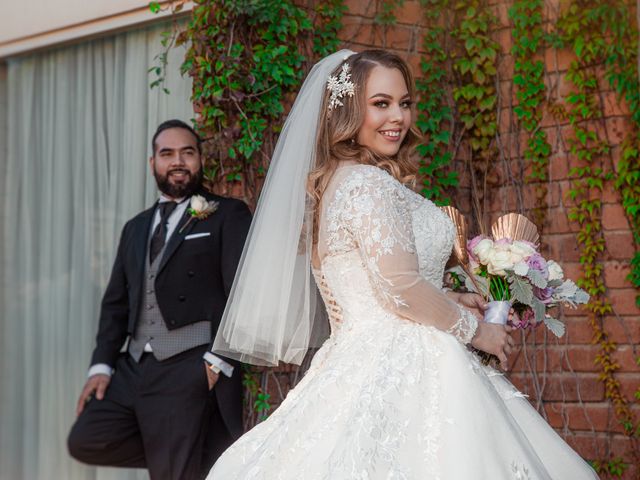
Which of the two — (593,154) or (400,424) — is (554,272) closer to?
(400,424)

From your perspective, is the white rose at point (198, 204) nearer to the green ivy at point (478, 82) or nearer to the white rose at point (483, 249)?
the green ivy at point (478, 82)

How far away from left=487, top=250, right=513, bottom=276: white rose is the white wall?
3033mm

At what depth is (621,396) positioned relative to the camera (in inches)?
189

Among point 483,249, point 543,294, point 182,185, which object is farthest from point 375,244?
point 182,185

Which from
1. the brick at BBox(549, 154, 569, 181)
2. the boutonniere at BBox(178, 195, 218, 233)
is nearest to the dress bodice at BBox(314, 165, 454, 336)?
the boutonniere at BBox(178, 195, 218, 233)

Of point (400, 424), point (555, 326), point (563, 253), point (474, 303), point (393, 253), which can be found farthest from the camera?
point (563, 253)

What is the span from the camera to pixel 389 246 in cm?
301

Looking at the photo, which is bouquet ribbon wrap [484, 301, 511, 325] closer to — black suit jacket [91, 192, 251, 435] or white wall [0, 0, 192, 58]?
black suit jacket [91, 192, 251, 435]

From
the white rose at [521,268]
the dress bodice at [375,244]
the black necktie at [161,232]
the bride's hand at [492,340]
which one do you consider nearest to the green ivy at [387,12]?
the black necktie at [161,232]

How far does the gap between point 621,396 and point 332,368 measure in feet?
7.47

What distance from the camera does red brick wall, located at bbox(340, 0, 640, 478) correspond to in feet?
15.9

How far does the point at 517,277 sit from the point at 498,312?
137mm

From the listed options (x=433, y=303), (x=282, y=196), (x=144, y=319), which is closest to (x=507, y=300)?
(x=433, y=303)

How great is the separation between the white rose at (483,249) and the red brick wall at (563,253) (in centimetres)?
186
